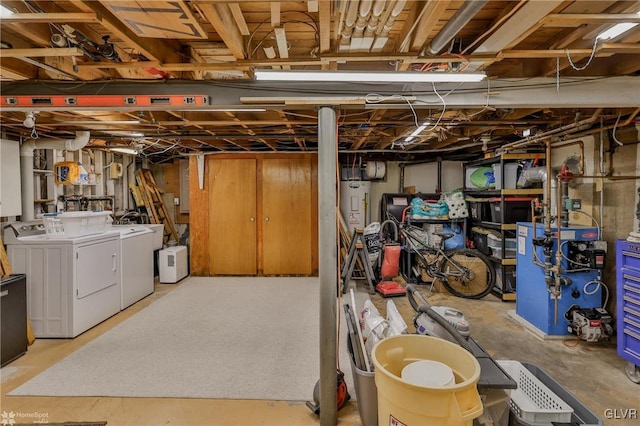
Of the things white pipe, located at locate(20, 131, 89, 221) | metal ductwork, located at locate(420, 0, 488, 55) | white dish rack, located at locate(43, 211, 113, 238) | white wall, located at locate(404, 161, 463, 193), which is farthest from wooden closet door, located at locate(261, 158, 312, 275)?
metal ductwork, located at locate(420, 0, 488, 55)

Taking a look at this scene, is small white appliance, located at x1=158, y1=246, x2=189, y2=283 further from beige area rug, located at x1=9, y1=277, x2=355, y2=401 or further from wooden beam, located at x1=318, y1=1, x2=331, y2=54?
wooden beam, located at x1=318, y1=1, x2=331, y2=54

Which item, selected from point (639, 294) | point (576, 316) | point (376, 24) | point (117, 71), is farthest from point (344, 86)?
point (576, 316)

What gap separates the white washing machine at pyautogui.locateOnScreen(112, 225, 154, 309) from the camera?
3953mm

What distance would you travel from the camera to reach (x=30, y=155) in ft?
12.6

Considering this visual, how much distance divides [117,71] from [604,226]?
15.9 ft

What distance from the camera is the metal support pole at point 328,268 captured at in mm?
1981

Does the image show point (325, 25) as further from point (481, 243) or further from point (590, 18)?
point (481, 243)

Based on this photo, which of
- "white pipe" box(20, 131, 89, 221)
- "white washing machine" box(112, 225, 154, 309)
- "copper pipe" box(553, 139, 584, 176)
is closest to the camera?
"copper pipe" box(553, 139, 584, 176)

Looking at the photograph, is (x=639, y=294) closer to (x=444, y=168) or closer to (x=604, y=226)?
(x=604, y=226)

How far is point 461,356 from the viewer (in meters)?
1.54

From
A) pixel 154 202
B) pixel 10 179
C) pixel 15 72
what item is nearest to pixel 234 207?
pixel 154 202

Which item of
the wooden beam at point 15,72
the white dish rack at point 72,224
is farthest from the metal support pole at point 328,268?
the white dish rack at point 72,224

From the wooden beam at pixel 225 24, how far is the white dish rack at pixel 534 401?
2559 millimetres

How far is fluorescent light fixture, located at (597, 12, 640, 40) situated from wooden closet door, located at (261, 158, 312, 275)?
4067mm
